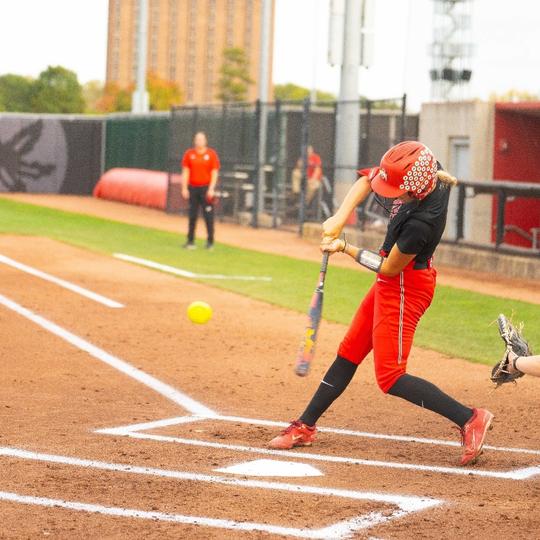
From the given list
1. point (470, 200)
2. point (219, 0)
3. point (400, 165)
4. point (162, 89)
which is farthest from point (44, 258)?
point (219, 0)

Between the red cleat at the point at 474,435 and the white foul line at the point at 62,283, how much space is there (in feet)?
25.0

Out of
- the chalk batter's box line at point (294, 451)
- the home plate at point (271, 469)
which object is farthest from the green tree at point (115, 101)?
the home plate at point (271, 469)

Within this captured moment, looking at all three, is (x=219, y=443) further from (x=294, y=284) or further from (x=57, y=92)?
(x=57, y=92)

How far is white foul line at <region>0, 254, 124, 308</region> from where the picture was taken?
561 inches

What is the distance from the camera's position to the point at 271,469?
663 centimetres

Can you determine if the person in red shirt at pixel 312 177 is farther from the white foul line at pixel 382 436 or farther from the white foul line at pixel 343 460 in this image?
the white foul line at pixel 343 460

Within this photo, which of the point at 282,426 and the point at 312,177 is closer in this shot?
the point at 282,426

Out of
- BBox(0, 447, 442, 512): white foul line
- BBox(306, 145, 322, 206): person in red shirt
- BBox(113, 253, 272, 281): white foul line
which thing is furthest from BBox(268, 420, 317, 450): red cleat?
BBox(306, 145, 322, 206): person in red shirt

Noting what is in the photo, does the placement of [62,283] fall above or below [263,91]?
below

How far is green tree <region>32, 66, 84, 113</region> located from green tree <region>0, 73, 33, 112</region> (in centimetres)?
199

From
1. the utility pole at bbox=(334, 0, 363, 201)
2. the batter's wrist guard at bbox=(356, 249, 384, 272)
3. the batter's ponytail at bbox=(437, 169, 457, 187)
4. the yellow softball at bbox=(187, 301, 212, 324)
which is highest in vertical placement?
the utility pole at bbox=(334, 0, 363, 201)

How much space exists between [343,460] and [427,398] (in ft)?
1.98

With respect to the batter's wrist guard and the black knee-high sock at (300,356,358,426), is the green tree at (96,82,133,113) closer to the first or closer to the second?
the black knee-high sock at (300,356,358,426)

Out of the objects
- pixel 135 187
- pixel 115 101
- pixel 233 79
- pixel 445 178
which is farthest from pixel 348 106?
pixel 233 79
